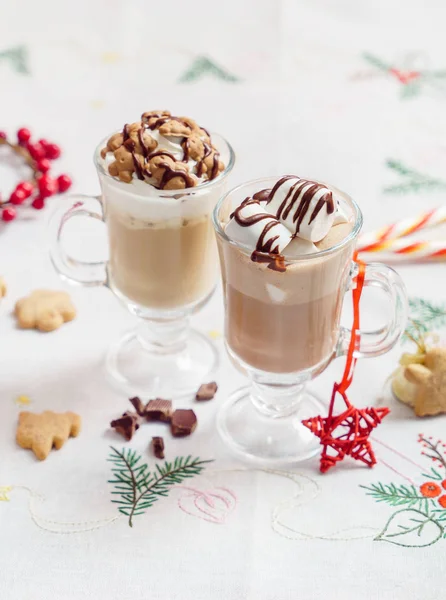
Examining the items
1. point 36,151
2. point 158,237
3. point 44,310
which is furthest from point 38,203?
point 158,237

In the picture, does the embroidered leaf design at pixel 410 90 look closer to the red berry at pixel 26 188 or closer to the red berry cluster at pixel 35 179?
the red berry cluster at pixel 35 179

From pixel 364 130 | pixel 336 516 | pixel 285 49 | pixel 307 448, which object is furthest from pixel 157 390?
pixel 285 49

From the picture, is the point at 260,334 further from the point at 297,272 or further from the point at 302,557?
the point at 302,557

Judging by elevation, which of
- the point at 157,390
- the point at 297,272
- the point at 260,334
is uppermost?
the point at 297,272

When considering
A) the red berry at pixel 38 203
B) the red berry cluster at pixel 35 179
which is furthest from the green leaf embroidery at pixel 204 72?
the red berry at pixel 38 203

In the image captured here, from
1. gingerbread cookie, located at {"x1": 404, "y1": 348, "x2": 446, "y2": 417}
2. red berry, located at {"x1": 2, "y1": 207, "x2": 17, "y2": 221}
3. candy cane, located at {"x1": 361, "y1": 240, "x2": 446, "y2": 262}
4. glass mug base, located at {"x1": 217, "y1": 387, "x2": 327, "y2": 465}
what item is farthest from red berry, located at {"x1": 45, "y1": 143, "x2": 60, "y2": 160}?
gingerbread cookie, located at {"x1": 404, "y1": 348, "x2": 446, "y2": 417}
